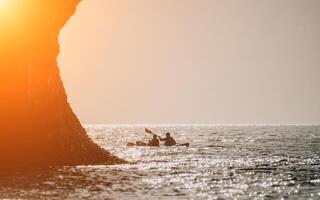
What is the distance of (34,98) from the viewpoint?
57906mm

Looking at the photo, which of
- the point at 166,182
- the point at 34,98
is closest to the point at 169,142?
the point at 34,98

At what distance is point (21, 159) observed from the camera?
188 feet

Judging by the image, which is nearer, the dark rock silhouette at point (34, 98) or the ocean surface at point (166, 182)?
the ocean surface at point (166, 182)

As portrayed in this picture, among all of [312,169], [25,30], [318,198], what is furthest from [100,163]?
[318,198]

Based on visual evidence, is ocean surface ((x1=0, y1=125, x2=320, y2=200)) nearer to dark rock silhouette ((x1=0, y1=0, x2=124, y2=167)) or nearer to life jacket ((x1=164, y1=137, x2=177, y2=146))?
dark rock silhouette ((x1=0, y1=0, x2=124, y2=167))

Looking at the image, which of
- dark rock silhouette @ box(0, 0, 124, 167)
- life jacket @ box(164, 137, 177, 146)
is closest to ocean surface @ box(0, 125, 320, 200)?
dark rock silhouette @ box(0, 0, 124, 167)

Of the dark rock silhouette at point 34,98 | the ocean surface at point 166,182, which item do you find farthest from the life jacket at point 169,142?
the dark rock silhouette at point 34,98

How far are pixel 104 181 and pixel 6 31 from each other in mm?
21680

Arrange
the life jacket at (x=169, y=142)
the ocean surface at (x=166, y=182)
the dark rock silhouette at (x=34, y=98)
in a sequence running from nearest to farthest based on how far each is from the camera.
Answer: the ocean surface at (x=166, y=182) → the dark rock silhouette at (x=34, y=98) → the life jacket at (x=169, y=142)

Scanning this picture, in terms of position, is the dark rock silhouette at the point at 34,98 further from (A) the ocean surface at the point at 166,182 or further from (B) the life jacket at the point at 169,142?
(B) the life jacket at the point at 169,142

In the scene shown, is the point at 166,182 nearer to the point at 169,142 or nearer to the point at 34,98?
the point at 34,98

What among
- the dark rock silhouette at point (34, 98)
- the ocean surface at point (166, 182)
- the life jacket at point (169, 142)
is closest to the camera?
the ocean surface at point (166, 182)

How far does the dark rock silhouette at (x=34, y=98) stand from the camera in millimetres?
57062

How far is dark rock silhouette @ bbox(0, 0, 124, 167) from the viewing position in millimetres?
57062
